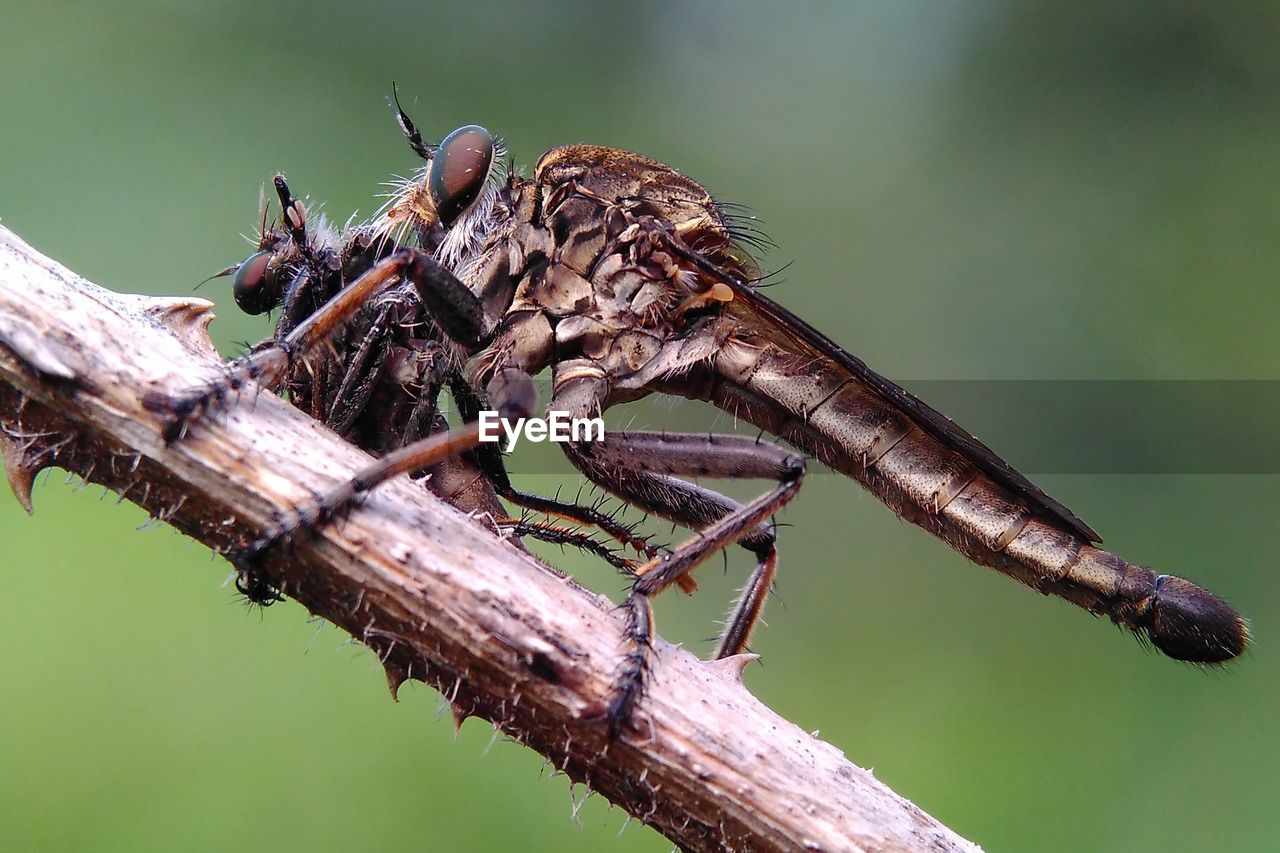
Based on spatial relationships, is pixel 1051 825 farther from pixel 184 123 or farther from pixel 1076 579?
pixel 184 123

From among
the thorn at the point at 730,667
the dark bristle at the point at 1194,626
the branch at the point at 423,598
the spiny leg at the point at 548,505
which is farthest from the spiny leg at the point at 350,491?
the dark bristle at the point at 1194,626

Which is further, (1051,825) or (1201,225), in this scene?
(1201,225)

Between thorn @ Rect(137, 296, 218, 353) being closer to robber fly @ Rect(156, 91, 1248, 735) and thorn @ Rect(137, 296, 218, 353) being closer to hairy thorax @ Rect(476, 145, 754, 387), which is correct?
robber fly @ Rect(156, 91, 1248, 735)

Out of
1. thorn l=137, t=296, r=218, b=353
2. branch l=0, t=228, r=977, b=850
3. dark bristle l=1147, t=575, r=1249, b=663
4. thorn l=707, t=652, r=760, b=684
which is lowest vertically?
branch l=0, t=228, r=977, b=850

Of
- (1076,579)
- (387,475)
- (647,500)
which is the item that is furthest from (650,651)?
(1076,579)

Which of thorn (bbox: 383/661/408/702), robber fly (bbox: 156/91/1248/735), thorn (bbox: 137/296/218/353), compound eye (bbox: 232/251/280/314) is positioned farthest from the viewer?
compound eye (bbox: 232/251/280/314)

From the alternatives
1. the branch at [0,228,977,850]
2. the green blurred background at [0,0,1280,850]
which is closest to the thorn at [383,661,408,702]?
the branch at [0,228,977,850]

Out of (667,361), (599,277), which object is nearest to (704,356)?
(667,361)

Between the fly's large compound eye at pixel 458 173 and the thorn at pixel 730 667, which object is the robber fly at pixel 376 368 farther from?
the thorn at pixel 730 667
